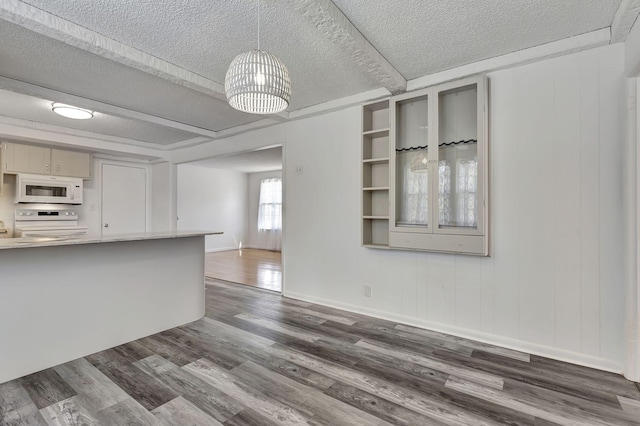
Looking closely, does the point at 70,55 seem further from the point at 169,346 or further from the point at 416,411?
the point at 416,411

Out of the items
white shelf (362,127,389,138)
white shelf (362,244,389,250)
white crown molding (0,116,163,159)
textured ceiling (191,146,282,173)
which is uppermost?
textured ceiling (191,146,282,173)

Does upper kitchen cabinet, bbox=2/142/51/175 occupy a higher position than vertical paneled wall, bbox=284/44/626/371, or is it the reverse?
upper kitchen cabinet, bbox=2/142/51/175

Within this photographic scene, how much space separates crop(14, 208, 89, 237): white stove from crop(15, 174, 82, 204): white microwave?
11.1 inches

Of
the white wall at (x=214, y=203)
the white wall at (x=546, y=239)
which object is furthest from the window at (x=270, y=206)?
the white wall at (x=546, y=239)

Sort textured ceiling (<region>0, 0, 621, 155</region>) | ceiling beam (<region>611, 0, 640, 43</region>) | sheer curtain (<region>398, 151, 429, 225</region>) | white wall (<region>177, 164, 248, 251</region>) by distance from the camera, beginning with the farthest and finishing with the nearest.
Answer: white wall (<region>177, 164, 248, 251</region>) → sheer curtain (<region>398, 151, 429, 225</region>) → textured ceiling (<region>0, 0, 621, 155</region>) → ceiling beam (<region>611, 0, 640, 43</region>)

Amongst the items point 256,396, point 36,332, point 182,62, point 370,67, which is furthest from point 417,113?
point 36,332

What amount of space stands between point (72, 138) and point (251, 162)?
3603 millimetres

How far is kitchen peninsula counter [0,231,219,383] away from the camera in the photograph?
2188 mm

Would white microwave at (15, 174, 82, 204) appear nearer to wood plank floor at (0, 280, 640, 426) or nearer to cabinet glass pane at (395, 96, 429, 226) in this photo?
wood plank floor at (0, 280, 640, 426)

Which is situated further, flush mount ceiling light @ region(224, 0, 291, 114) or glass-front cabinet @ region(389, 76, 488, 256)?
glass-front cabinet @ region(389, 76, 488, 256)

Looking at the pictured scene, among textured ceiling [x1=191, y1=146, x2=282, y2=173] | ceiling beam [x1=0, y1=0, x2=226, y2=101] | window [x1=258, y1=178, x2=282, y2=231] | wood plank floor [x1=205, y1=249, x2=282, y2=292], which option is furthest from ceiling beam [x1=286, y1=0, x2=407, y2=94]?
window [x1=258, y1=178, x2=282, y2=231]

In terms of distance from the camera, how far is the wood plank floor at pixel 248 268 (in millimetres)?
5141

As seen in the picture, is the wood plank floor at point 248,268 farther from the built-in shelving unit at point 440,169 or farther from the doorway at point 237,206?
the built-in shelving unit at point 440,169

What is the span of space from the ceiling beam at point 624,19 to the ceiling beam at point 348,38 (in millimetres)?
1497
